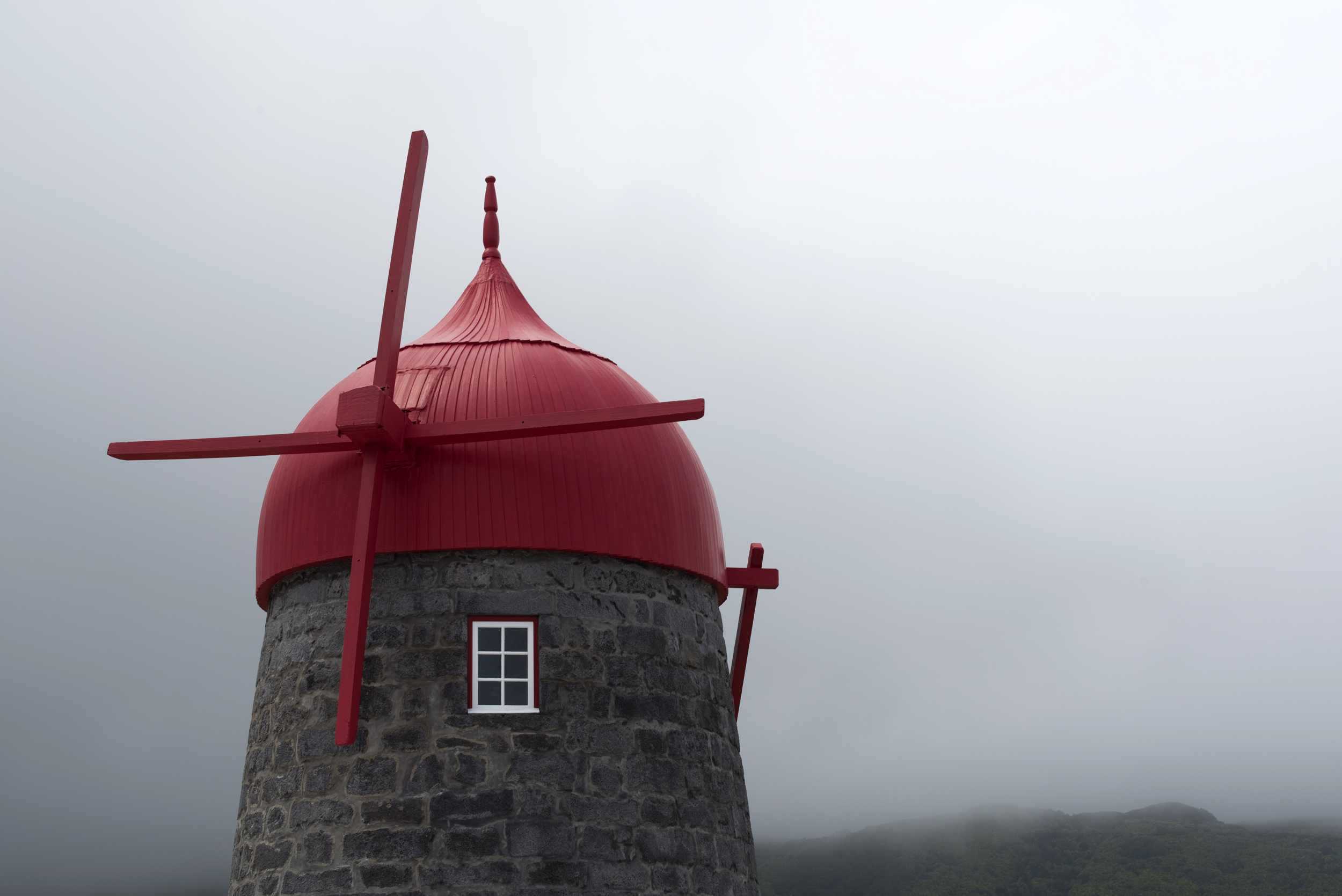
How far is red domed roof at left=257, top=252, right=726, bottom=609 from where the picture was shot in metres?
9.53

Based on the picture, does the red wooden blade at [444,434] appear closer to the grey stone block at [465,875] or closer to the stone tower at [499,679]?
the stone tower at [499,679]

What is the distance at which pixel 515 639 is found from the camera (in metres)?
9.31

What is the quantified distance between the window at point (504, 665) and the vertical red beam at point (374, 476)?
2.66ft

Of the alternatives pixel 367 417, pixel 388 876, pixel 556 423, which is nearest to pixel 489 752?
pixel 388 876

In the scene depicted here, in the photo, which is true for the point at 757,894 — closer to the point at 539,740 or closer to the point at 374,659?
the point at 539,740

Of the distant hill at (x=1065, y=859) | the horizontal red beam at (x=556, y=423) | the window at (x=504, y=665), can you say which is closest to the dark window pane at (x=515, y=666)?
the window at (x=504, y=665)

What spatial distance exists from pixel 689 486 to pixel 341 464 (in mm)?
2912

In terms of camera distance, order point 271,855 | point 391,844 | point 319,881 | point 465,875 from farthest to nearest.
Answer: point 271,855, point 319,881, point 391,844, point 465,875

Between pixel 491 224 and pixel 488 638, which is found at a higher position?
pixel 491 224

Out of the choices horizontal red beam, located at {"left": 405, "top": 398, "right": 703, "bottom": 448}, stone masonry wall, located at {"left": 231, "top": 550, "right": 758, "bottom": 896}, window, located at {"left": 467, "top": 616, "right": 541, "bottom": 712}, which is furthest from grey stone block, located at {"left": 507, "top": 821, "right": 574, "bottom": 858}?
horizontal red beam, located at {"left": 405, "top": 398, "right": 703, "bottom": 448}

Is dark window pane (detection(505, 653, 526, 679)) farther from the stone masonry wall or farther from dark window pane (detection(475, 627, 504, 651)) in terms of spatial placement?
the stone masonry wall

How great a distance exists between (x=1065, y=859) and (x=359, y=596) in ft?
181

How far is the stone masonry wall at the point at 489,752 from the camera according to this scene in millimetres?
8719

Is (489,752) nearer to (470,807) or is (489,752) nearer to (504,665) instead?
(470,807)
